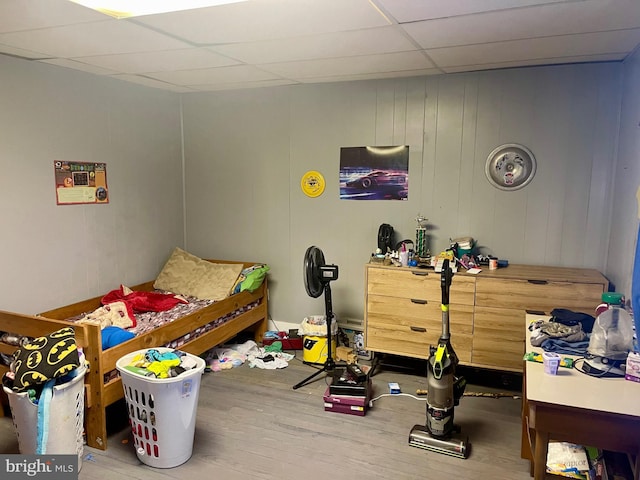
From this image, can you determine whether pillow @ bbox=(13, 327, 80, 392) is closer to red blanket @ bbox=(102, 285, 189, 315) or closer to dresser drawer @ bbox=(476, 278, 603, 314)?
red blanket @ bbox=(102, 285, 189, 315)

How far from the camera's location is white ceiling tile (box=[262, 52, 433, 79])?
307cm

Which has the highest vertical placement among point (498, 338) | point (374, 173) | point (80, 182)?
point (374, 173)

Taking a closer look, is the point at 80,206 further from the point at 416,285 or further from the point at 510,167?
the point at 510,167

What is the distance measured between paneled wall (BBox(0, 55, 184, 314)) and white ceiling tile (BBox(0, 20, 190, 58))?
1.40 ft

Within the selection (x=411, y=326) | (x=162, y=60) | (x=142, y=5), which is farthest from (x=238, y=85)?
(x=411, y=326)

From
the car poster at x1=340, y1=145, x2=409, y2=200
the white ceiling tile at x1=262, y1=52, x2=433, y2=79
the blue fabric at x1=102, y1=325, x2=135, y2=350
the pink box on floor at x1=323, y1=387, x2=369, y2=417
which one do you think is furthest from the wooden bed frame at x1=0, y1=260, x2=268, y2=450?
the white ceiling tile at x1=262, y1=52, x2=433, y2=79

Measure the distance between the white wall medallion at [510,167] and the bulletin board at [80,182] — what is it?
3.09m

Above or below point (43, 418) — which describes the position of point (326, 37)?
above

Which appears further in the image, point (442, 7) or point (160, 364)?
point (160, 364)

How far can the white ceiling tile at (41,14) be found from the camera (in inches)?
82.3

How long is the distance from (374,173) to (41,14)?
2534 mm

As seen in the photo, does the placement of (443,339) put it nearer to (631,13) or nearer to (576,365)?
(576,365)

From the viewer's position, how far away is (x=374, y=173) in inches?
153

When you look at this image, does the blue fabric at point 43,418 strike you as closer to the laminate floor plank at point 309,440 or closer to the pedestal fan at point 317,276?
the laminate floor plank at point 309,440
